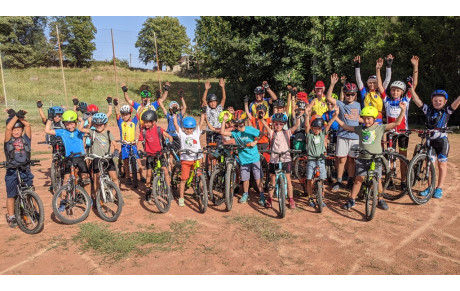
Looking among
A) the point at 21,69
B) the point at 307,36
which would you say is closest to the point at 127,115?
the point at 307,36

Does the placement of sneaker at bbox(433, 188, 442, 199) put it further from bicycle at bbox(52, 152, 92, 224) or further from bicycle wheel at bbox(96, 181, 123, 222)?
bicycle at bbox(52, 152, 92, 224)

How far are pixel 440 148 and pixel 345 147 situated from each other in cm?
200

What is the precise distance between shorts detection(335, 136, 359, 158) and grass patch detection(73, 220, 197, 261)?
12.2ft

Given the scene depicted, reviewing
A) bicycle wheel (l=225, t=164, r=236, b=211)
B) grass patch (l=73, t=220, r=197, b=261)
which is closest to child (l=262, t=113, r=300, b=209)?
bicycle wheel (l=225, t=164, r=236, b=211)

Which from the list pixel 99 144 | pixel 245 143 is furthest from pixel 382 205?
pixel 99 144

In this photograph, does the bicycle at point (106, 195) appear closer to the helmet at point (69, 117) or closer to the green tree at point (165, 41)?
the helmet at point (69, 117)

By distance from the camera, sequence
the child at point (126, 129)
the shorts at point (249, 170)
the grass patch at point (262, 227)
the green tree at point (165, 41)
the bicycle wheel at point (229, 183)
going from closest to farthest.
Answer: the grass patch at point (262, 227), the bicycle wheel at point (229, 183), the shorts at point (249, 170), the child at point (126, 129), the green tree at point (165, 41)

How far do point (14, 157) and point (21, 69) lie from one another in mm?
28883

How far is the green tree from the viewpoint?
50.5 meters

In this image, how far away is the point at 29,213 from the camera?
6.02 metres

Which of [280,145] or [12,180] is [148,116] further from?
[280,145]

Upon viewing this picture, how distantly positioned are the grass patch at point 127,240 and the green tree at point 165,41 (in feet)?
145

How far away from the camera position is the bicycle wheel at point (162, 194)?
674 centimetres

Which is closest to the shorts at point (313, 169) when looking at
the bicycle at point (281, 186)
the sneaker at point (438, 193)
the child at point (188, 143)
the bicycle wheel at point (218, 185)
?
the bicycle at point (281, 186)
